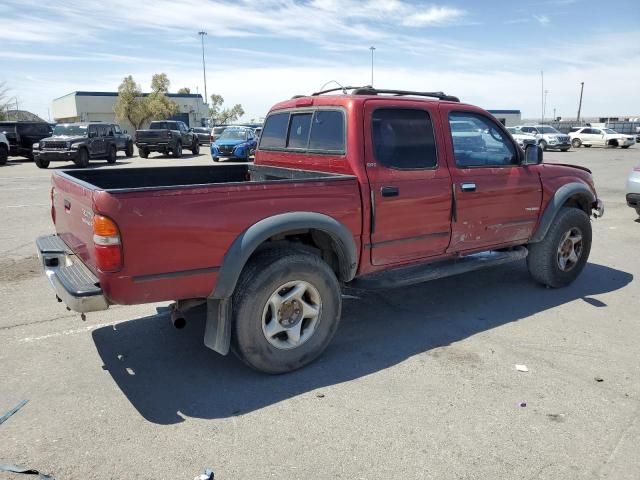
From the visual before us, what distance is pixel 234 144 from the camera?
2288cm

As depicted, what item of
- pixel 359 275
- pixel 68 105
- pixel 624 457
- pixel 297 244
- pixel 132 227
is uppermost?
pixel 68 105

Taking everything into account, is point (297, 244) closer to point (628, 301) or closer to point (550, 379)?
point (550, 379)

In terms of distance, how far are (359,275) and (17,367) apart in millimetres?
2640

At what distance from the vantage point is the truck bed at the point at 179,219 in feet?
10.1

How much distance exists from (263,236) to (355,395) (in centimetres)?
123

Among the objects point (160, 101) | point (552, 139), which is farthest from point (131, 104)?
point (552, 139)

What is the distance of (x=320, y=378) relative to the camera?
148 inches

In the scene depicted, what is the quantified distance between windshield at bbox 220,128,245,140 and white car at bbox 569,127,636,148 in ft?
88.7

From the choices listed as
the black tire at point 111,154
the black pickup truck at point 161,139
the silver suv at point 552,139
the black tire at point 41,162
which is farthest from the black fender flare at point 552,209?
the silver suv at point 552,139

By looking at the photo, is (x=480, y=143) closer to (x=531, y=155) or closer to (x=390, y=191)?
(x=531, y=155)

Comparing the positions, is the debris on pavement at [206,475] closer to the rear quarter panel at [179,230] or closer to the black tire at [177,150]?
the rear quarter panel at [179,230]

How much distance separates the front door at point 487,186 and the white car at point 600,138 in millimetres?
37505

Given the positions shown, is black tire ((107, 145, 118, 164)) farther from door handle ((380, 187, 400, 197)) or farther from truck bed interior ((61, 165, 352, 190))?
door handle ((380, 187, 400, 197))

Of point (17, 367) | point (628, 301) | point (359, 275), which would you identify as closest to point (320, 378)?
point (359, 275)
